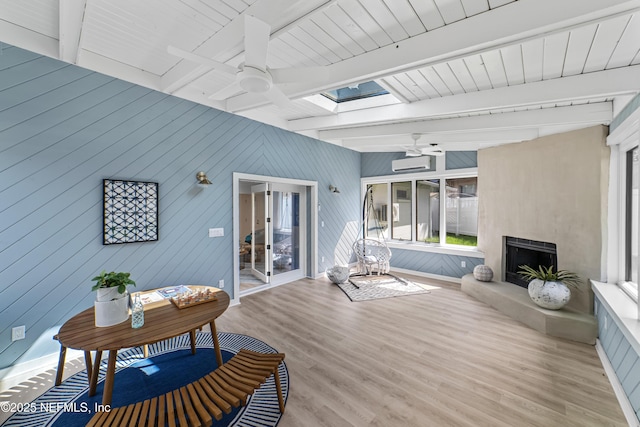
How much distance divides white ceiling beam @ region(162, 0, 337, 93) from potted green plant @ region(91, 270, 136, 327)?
6.45 ft

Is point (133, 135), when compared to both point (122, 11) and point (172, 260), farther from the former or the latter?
A: point (172, 260)

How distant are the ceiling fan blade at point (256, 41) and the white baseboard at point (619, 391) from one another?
11.7ft

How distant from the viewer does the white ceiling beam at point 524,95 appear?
221 cm

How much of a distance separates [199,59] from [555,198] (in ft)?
14.9

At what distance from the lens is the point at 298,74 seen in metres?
1.88

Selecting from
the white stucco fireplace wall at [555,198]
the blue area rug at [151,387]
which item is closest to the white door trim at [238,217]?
the blue area rug at [151,387]

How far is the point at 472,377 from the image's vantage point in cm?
234

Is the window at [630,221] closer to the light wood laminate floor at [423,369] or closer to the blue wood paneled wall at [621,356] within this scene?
the blue wood paneled wall at [621,356]

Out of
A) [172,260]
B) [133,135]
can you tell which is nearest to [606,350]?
[172,260]

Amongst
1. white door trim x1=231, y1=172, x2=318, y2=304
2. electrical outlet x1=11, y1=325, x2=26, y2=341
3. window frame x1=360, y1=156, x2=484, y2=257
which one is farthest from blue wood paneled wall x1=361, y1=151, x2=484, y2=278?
electrical outlet x1=11, y1=325, x2=26, y2=341

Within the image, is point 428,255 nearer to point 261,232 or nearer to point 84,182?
point 261,232

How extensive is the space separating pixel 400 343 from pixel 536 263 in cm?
285

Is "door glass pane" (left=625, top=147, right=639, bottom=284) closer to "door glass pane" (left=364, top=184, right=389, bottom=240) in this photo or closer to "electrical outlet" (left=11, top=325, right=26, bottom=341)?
"door glass pane" (left=364, top=184, right=389, bottom=240)

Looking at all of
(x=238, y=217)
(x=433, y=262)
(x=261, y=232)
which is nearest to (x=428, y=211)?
(x=433, y=262)
